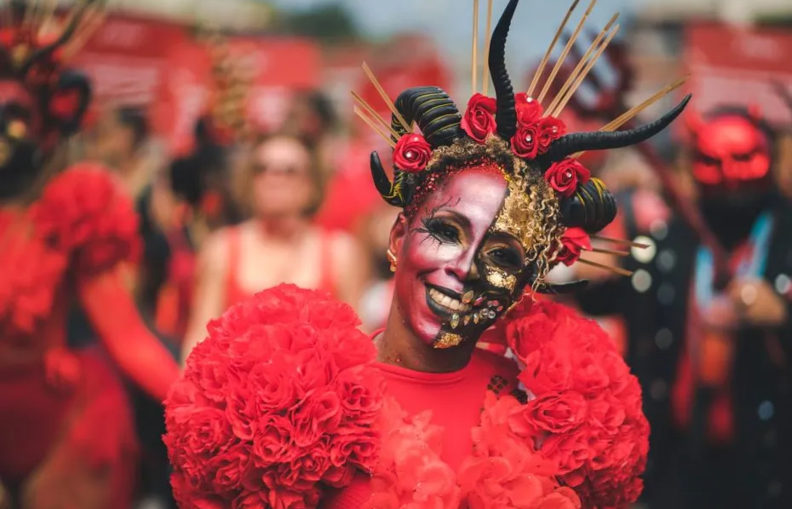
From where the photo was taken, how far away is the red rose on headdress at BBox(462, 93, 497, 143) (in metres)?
3.04

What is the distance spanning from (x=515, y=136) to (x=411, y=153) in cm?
29

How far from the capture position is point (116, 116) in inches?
363

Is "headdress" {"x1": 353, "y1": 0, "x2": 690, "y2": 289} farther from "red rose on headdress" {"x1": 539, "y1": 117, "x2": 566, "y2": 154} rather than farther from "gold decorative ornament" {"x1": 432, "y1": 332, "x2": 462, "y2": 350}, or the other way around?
"gold decorative ornament" {"x1": 432, "y1": 332, "x2": 462, "y2": 350}

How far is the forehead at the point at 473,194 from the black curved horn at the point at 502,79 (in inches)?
4.8

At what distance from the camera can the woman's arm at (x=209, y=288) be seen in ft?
18.2

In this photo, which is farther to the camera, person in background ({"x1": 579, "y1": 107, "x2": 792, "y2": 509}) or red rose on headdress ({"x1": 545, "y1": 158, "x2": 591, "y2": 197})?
person in background ({"x1": 579, "y1": 107, "x2": 792, "y2": 509})

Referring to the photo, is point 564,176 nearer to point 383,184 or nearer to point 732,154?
point 383,184

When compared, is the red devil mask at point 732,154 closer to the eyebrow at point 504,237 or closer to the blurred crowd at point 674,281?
the blurred crowd at point 674,281

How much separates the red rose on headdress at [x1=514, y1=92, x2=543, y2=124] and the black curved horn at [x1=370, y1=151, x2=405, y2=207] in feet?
1.32

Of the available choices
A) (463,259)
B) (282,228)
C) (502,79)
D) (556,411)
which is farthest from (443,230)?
(282,228)

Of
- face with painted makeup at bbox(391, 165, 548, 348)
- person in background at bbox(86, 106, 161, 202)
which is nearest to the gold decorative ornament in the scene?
face with painted makeup at bbox(391, 165, 548, 348)

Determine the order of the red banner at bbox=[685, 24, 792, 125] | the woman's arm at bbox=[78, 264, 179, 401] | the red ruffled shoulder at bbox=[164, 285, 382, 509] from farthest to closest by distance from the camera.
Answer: the red banner at bbox=[685, 24, 792, 125] < the woman's arm at bbox=[78, 264, 179, 401] < the red ruffled shoulder at bbox=[164, 285, 382, 509]

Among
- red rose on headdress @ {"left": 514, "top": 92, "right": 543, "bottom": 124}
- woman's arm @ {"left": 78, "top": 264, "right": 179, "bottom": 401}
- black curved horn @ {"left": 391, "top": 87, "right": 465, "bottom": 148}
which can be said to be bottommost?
woman's arm @ {"left": 78, "top": 264, "right": 179, "bottom": 401}

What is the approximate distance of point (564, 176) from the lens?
308 centimetres
